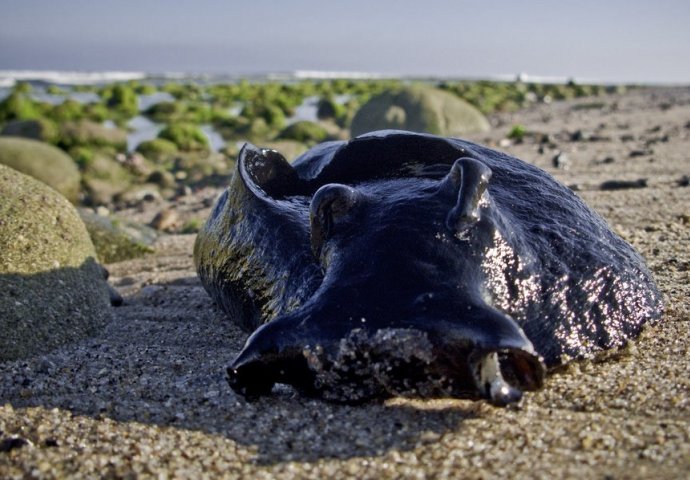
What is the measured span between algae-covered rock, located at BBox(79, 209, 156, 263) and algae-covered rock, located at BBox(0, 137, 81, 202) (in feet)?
11.8

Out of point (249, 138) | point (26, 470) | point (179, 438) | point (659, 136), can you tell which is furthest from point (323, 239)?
point (249, 138)

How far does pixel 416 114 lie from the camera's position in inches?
554

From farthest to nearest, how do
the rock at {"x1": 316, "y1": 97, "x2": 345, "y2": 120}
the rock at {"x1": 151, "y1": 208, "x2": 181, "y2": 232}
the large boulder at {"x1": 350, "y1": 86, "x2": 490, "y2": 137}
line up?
the rock at {"x1": 316, "y1": 97, "x2": 345, "y2": 120} → the large boulder at {"x1": 350, "y1": 86, "x2": 490, "y2": 137} → the rock at {"x1": 151, "y1": 208, "x2": 181, "y2": 232}

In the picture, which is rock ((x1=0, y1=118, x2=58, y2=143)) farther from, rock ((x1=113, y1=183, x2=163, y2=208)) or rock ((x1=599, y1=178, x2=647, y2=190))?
rock ((x1=599, y1=178, x2=647, y2=190))

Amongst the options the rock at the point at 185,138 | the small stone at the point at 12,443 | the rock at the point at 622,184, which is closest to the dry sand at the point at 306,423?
the small stone at the point at 12,443

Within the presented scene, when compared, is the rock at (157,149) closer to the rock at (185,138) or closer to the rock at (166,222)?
the rock at (185,138)

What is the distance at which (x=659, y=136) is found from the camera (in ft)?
35.8

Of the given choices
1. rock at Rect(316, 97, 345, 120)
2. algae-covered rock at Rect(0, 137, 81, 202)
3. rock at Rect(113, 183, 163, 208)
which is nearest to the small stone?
rock at Rect(113, 183, 163, 208)

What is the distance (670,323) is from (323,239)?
1.49 m

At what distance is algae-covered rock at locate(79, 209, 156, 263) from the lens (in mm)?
5926

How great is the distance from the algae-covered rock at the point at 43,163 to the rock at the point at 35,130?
8.39 feet

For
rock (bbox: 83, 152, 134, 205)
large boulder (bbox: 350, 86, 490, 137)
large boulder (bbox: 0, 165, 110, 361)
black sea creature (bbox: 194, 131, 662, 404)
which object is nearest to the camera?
black sea creature (bbox: 194, 131, 662, 404)

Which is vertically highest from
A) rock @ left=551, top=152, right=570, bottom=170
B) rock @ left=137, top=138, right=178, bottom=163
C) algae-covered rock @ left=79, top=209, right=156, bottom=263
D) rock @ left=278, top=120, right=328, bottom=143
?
rock @ left=551, top=152, right=570, bottom=170

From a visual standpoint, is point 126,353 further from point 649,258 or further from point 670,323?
point 649,258
